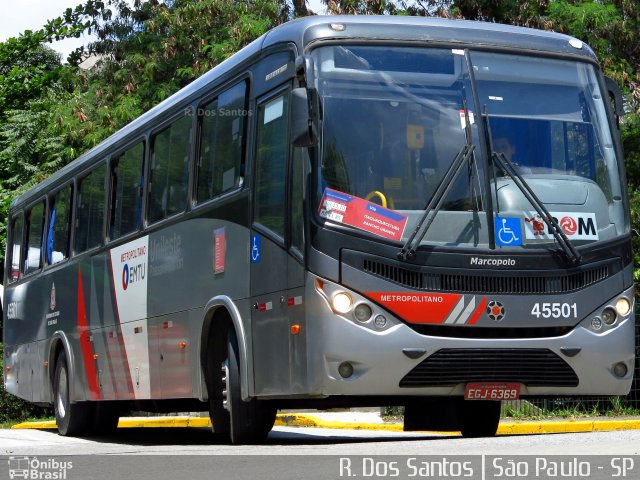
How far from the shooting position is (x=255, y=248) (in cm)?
1160

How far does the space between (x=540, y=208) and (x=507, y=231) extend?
1.09 feet

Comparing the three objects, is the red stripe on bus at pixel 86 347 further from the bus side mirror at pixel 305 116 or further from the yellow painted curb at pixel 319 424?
the bus side mirror at pixel 305 116

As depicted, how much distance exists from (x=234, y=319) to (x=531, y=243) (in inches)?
110

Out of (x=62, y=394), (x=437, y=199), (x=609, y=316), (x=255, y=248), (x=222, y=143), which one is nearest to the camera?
(x=437, y=199)

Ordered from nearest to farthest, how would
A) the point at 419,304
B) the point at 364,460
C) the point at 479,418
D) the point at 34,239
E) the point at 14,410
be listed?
the point at 364,460 < the point at 419,304 < the point at 479,418 < the point at 34,239 < the point at 14,410

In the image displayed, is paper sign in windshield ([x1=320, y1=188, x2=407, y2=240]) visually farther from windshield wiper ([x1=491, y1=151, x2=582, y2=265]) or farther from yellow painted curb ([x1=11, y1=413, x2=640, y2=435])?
yellow painted curb ([x1=11, y1=413, x2=640, y2=435])

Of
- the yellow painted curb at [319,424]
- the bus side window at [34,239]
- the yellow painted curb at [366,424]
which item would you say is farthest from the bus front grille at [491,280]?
the bus side window at [34,239]

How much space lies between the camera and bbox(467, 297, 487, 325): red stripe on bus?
10648 millimetres

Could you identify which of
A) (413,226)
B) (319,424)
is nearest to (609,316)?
(413,226)

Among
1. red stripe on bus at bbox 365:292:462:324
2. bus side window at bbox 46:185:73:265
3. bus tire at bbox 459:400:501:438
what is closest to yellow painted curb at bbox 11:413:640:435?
bus tire at bbox 459:400:501:438

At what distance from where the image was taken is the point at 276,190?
1126cm

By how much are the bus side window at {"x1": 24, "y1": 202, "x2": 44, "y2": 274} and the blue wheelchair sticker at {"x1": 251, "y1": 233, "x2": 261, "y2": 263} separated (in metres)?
9.01

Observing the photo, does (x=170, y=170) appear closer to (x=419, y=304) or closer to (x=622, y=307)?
(x=419, y=304)

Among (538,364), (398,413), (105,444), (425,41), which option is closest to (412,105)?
(425,41)
